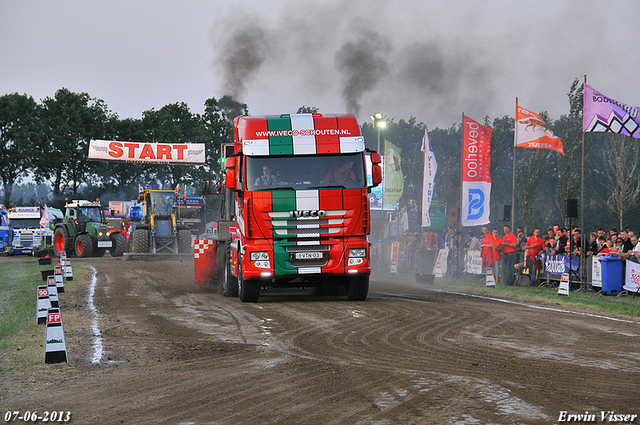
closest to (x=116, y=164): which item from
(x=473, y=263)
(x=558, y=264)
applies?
(x=473, y=263)

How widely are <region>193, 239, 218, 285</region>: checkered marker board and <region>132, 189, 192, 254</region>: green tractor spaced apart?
14840 mm

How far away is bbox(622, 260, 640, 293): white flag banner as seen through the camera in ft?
58.0

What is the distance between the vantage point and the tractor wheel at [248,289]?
47.9 ft

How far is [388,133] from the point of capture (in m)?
103

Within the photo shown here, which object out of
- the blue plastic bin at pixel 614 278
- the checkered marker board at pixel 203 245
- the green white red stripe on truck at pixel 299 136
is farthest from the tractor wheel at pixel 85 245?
the blue plastic bin at pixel 614 278

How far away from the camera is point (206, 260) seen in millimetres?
18516

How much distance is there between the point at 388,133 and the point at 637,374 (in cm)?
9650

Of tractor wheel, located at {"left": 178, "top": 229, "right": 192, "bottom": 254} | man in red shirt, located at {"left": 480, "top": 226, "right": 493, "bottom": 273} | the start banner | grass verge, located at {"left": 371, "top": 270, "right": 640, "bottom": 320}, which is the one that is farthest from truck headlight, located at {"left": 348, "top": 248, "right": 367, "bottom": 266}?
the start banner

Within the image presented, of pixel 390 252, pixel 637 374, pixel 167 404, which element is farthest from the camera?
pixel 390 252

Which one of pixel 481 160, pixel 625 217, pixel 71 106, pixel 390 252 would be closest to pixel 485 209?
pixel 481 160

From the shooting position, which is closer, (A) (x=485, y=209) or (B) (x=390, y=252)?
(A) (x=485, y=209)

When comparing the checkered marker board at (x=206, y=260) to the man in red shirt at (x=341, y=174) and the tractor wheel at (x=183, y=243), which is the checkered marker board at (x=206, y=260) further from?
the tractor wheel at (x=183, y=243)

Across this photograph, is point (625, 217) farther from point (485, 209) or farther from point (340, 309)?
point (340, 309)

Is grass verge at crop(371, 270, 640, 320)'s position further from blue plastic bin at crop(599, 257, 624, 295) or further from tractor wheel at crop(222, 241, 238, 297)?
tractor wheel at crop(222, 241, 238, 297)
